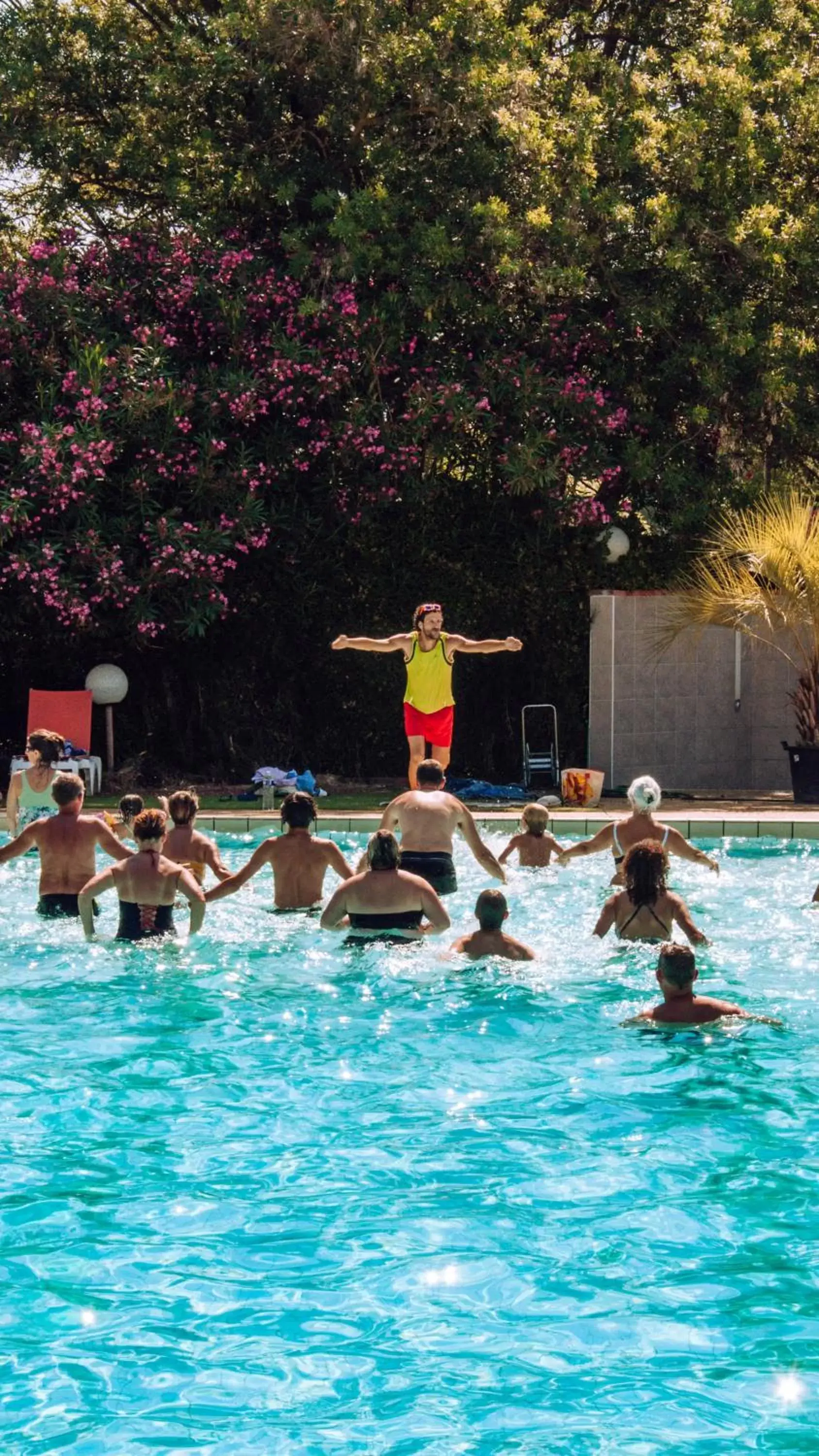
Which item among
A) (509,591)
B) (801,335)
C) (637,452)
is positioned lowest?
(509,591)

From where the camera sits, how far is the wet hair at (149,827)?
9508 mm

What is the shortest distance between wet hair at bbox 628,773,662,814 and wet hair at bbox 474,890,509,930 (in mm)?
1863

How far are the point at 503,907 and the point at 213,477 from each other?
9737mm

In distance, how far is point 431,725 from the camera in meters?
14.9

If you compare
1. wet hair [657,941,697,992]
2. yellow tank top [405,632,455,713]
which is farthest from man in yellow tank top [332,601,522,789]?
wet hair [657,941,697,992]

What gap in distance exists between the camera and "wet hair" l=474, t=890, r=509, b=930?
9.15m

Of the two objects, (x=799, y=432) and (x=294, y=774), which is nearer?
(x=294, y=774)

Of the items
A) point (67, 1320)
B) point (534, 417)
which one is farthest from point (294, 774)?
point (67, 1320)

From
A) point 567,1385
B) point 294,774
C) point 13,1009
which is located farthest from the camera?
point 294,774

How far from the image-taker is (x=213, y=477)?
58.9ft

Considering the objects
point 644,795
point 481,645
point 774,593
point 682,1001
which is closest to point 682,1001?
point 682,1001

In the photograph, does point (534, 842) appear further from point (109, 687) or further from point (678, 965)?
point (109, 687)

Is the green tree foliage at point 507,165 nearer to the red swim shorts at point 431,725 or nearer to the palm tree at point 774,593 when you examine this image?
the palm tree at point 774,593

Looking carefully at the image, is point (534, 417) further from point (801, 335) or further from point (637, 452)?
point (801, 335)
